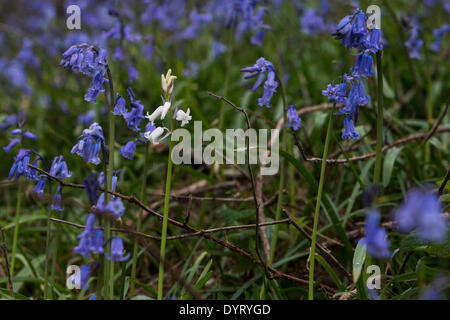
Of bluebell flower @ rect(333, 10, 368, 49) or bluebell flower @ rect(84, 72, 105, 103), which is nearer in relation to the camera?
bluebell flower @ rect(333, 10, 368, 49)

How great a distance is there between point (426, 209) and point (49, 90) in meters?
5.30

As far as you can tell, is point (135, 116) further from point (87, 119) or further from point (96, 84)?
point (87, 119)

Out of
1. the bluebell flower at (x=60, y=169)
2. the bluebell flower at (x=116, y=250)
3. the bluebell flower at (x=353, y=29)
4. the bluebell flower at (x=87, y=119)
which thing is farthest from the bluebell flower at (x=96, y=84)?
the bluebell flower at (x=87, y=119)

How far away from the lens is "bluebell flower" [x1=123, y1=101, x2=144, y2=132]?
2252mm

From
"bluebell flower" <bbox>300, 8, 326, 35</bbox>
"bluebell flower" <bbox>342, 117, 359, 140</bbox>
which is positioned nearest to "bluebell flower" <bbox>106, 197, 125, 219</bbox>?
"bluebell flower" <bbox>342, 117, 359, 140</bbox>

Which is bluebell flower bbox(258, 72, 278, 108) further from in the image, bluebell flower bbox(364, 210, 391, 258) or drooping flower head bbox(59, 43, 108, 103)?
bluebell flower bbox(364, 210, 391, 258)

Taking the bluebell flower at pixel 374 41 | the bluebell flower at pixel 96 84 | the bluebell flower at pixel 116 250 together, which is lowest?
the bluebell flower at pixel 116 250

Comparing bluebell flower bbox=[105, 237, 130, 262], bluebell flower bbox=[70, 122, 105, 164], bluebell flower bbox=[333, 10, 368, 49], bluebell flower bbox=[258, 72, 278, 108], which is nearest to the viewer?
bluebell flower bbox=[105, 237, 130, 262]

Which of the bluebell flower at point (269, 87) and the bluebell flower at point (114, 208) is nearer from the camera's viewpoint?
the bluebell flower at point (114, 208)

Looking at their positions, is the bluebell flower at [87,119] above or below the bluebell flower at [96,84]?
above

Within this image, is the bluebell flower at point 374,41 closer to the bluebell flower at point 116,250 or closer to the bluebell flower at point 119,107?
the bluebell flower at point 119,107

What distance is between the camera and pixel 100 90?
212 cm

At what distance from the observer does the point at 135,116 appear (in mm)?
2281

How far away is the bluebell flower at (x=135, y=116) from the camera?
225 cm
